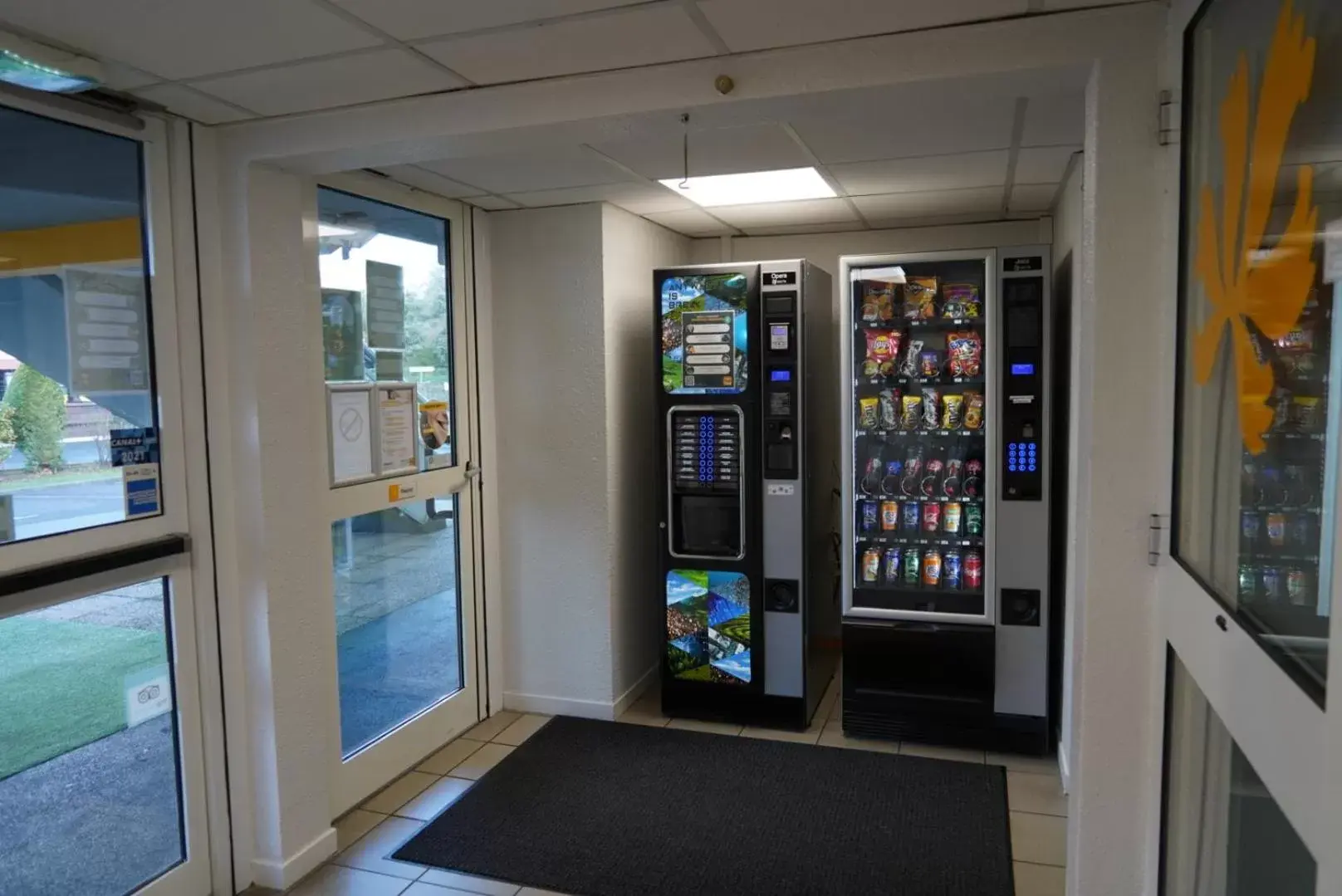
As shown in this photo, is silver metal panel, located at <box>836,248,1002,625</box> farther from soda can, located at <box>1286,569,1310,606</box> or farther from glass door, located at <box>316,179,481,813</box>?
soda can, located at <box>1286,569,1310,606</box>

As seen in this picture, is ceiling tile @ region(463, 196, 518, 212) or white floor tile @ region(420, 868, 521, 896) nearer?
white floor tile @ region(420, 868, 521, 896)

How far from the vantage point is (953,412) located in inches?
150

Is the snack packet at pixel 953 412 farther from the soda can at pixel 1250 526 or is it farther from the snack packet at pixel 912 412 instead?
the soda can at pixel 1250 526

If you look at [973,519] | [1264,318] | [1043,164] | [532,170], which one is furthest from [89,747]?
[1043,164]

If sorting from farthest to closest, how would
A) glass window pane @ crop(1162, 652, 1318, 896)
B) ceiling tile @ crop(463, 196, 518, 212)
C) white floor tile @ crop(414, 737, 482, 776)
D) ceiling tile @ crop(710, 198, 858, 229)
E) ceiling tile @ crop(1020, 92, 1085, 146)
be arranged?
ceiling tile @ crop(710, 198, 858, 229), ceiling tile @ crop(463, 196, 518, 212), white floor tile @ crop(414, 737, 482, 776), ceiling tile @ crop(1020, 92, 1085, 146), glass window pane @ crop(1162, 652, 1318, 896)

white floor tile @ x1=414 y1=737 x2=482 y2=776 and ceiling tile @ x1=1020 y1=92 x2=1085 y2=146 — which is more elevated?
ceiling tile @ x1=1020 y1=92 x2=1085 y2=146

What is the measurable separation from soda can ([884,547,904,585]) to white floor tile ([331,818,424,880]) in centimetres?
216

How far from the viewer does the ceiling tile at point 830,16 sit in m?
1.92

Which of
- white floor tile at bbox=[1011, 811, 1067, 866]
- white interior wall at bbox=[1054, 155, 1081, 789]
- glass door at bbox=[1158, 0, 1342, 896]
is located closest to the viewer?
glass door at bbox=[1158, 0, 1342, 896]

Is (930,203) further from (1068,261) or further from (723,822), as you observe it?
(723,822)

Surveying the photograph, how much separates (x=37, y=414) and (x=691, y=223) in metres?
3.04

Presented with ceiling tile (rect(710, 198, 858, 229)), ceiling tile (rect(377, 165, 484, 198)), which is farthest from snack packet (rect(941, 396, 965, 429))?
ceiling tile (rect(377, 165, 484, 198))

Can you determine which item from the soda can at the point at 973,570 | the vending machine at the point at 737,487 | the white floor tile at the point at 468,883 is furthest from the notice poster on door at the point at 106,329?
the soda can at the point at 973,570

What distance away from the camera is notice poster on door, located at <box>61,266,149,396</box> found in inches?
96.1
